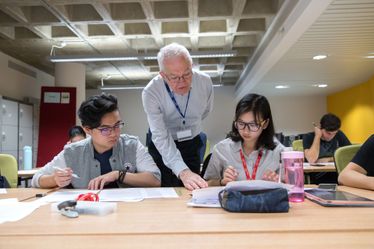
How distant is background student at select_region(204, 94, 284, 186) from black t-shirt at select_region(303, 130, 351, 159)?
235cm

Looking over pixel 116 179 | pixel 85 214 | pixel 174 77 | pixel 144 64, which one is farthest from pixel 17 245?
pixel 144 64

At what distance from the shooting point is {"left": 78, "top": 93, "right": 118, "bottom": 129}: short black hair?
77.1 inches

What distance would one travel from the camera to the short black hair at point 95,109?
6.43ft

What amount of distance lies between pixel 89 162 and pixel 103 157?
0.08 meters

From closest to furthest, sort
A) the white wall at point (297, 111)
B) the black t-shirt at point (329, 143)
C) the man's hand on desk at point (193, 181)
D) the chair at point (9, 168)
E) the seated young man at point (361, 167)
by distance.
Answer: the man's hand on desk at point (193, 181), the seated young man at point (361, 167), the chair at point (9, 168), the black t-shirt at point (329, 143), the white wall at point (297, 111)

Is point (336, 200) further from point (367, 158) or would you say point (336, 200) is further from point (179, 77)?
point (179, 77)

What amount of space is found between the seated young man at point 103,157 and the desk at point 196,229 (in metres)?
0.71

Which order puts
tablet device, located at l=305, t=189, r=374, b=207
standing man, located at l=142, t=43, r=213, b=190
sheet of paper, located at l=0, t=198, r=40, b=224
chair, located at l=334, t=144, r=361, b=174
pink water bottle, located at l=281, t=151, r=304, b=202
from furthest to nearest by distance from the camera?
chair, located at l=334, t=144, r=361, b=174 → standing man, located at l=142, t=43, r=213, b=190 → pink water bottle, located at l=281, t=151, r=304, b=202 → tablet device, located at l=305, t=189, r=374, b=207 → sheet of paper, located at l=0, t=198, r=40, b=224

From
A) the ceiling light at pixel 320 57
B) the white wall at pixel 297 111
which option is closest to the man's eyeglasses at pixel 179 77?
the ceiling light at pixel 320 57

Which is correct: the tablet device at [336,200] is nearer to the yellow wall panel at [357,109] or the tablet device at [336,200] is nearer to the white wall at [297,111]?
the yellow wall panel at [357,109]

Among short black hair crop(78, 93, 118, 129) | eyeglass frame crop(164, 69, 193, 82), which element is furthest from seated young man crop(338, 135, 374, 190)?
short black hair crop(78, 93, 118, 129)

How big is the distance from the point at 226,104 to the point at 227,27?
16.2ft

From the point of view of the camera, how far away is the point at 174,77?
1994mm

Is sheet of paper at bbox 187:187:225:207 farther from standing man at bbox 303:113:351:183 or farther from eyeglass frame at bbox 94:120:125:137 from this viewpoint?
standing man at bbox 303:113:351:183
